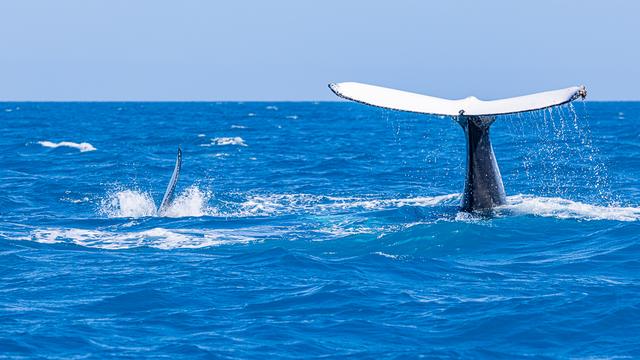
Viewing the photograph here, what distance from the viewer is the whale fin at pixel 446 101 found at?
16.9m

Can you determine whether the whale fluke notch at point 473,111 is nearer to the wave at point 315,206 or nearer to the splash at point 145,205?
the wave at point 315,206

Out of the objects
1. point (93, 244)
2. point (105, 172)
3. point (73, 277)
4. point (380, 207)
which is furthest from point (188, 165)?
point (73, 277)

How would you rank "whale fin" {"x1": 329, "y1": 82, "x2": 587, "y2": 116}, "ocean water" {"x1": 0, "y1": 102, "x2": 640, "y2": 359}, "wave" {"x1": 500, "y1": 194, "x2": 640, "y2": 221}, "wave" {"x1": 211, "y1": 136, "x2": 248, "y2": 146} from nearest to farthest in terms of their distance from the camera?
1. "ocean water" {"x1": 0, "y1": 102, "x2": 640, "y2": 359}
2. "whale fin" {"x1": 329, "y1": 82, "x2": 587, "y2": 116}
3. "wave" {"x1": 500, "y1": 194, "x2": 640, "y2": 221}
4. "wave" {"x1": 211, "y1": 136, "x2": 248, "y2": 146}

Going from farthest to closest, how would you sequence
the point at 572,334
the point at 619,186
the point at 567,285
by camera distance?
1. the point at 619,186
2. the point at 567,285
3. the point at 572,334

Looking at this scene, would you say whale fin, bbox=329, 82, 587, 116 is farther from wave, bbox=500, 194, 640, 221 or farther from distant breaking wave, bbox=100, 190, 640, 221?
wave, bbox=500, 194, 640, 221

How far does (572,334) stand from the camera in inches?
453

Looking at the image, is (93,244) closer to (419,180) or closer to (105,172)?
(419,180)

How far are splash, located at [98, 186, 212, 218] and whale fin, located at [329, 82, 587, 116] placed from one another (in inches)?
233

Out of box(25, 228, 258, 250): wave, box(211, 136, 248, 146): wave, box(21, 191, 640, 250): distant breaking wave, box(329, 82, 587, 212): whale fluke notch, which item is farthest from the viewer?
box(211, 136, 248, 146): wave

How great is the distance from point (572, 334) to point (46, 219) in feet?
44.5

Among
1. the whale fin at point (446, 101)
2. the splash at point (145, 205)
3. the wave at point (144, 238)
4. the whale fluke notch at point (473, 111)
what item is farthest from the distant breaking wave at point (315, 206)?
the wave at point (144, 238)

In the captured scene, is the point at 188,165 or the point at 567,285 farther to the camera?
the point at 188,165

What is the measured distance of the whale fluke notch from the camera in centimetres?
1762

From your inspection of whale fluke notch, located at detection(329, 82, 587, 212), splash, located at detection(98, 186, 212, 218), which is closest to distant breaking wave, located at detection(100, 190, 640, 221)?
splash, located at detection(98, 186, 212, 218)
